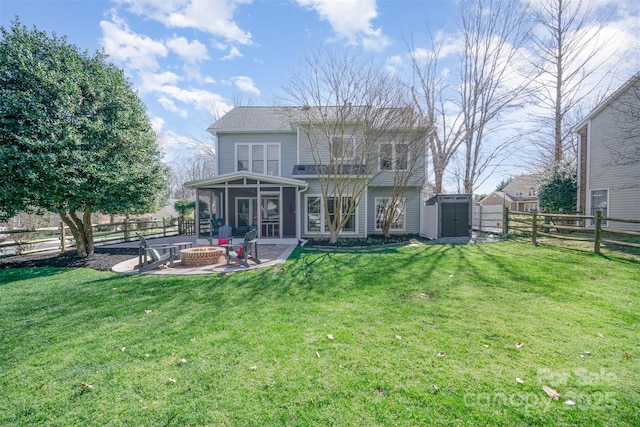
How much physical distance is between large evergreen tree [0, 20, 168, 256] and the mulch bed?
581 millimetres

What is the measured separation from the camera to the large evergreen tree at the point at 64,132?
285 inches

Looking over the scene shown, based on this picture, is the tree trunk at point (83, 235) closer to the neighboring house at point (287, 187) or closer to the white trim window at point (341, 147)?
the neighboring house at point (287, 187)

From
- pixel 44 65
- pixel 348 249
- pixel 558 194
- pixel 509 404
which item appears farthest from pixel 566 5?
pixel 44 65

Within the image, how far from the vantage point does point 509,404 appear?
2.42 m

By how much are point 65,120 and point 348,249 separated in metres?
9.58

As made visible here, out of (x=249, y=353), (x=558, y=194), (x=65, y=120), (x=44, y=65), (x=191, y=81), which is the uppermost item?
(x=191, y=81)

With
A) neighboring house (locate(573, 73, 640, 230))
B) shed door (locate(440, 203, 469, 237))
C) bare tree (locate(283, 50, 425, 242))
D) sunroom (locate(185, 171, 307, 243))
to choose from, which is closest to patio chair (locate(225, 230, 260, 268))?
sunroom (locate(185, 171, 307, 243))

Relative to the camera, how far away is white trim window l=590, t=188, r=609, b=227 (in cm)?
1242

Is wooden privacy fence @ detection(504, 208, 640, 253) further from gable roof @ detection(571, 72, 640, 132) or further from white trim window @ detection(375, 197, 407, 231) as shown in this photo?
white trim window @ detection(375, 197, 407, 231)

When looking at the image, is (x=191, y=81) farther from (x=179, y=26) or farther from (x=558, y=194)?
(x=558, y=194)

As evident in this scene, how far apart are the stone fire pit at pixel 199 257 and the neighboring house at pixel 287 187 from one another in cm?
475

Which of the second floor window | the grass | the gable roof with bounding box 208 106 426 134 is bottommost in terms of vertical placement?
the grass

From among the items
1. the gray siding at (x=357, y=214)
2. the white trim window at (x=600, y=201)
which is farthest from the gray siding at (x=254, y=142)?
the white trim window at (x=600, y=201)

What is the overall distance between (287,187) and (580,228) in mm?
10841
